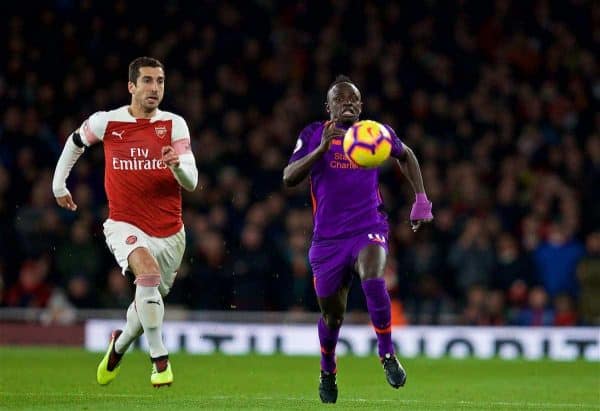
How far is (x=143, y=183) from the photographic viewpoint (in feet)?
33.2

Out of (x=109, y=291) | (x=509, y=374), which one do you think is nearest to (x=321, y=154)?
(x=509, y=374)

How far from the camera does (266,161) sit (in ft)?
63.1

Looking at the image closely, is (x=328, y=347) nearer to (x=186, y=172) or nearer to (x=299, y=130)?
(x=186, y=172)

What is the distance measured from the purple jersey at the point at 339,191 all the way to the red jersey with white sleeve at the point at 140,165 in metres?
1.02

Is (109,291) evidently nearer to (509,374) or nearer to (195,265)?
(195,265)

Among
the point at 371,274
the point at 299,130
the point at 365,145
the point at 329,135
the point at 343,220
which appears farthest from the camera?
the point at 299,130

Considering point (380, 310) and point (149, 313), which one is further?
point (149, 313)

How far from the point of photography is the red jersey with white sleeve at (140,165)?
1012 centimetres

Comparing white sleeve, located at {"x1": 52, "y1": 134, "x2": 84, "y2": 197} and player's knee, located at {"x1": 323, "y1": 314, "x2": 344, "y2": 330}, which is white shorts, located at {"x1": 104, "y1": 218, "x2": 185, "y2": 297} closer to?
white sleeve, located at {"x1": 52, "y1": 134, "x2": 84, "y2": 197}

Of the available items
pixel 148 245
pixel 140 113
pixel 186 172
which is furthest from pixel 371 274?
pixel 140 113

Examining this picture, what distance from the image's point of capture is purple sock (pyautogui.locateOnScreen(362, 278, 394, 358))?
30.9 feet

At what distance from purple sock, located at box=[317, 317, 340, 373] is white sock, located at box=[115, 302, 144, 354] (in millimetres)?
1423

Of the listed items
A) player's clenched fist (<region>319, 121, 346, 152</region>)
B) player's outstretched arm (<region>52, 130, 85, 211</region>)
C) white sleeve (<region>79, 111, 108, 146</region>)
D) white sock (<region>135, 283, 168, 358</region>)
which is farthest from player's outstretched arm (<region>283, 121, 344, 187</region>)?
player's outstretched arm (<region>52, 130, 85, 211</region>)

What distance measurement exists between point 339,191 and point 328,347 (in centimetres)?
115
